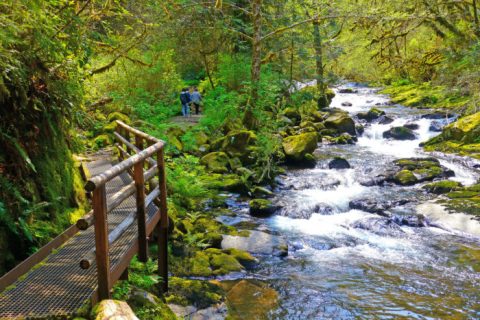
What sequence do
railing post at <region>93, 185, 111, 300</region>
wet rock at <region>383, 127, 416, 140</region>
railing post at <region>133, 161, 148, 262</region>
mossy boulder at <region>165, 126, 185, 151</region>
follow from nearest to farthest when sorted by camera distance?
railing post at <region>93, 185, 111, 300</region>
railing post at <region>133, 161, 148, 262</region>
mossy boulder at <region>165, 126, 185, 151</region>
wet rock at <region>383, 127, 416, 140</region>

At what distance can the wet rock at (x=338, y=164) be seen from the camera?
1555 centimetres

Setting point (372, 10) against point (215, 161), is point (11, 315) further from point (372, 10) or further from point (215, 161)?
point (372, 10)

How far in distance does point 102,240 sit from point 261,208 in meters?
7.51

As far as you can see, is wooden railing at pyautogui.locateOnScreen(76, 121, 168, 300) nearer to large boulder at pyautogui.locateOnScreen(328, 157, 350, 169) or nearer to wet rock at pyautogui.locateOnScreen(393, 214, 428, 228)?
wet rock at pyautogui.locateOnScreen(393, 214, 428, 228)

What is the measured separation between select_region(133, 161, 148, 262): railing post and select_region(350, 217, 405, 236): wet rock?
21.5 ft

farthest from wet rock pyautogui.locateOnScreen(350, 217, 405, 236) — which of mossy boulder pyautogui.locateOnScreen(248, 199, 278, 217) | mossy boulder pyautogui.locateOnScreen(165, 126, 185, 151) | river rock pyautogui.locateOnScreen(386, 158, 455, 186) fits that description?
mossy boulder pyautogui.locateOnScreen(165, 126, 185, 151)

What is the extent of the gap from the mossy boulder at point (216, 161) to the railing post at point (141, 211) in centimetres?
848

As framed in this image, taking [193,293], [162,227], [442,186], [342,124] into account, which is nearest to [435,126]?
[342,124]

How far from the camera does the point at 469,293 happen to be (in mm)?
7090

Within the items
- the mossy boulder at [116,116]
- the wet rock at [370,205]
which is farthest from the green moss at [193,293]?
the mossy boulder at [116,116]

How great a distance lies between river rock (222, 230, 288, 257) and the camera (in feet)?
28.6

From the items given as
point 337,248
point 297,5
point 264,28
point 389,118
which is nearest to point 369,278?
point 337,248

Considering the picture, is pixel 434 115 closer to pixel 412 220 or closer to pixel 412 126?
pixel 412 126

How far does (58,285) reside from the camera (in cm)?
414
